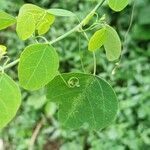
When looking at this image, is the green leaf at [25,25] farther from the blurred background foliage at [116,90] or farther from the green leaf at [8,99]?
the blurred background foliage at [116,90]

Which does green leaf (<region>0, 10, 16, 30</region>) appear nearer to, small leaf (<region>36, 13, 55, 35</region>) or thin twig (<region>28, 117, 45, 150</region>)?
small leaf (<region>36, 13, 55, 35</region>)

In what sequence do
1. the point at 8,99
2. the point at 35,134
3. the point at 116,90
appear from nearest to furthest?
the point at 8,99, the point at 116,90, the point at 35,134

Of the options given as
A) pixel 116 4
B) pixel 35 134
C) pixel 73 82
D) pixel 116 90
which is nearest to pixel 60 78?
pixel 73 82

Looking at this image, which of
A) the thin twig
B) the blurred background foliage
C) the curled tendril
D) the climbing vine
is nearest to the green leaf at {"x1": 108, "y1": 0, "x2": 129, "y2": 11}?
the climbing vine

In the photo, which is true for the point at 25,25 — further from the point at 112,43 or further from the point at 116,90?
the point at 116,90

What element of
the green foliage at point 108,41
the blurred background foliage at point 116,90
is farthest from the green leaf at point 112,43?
the blurred background foliage at point 116,90
